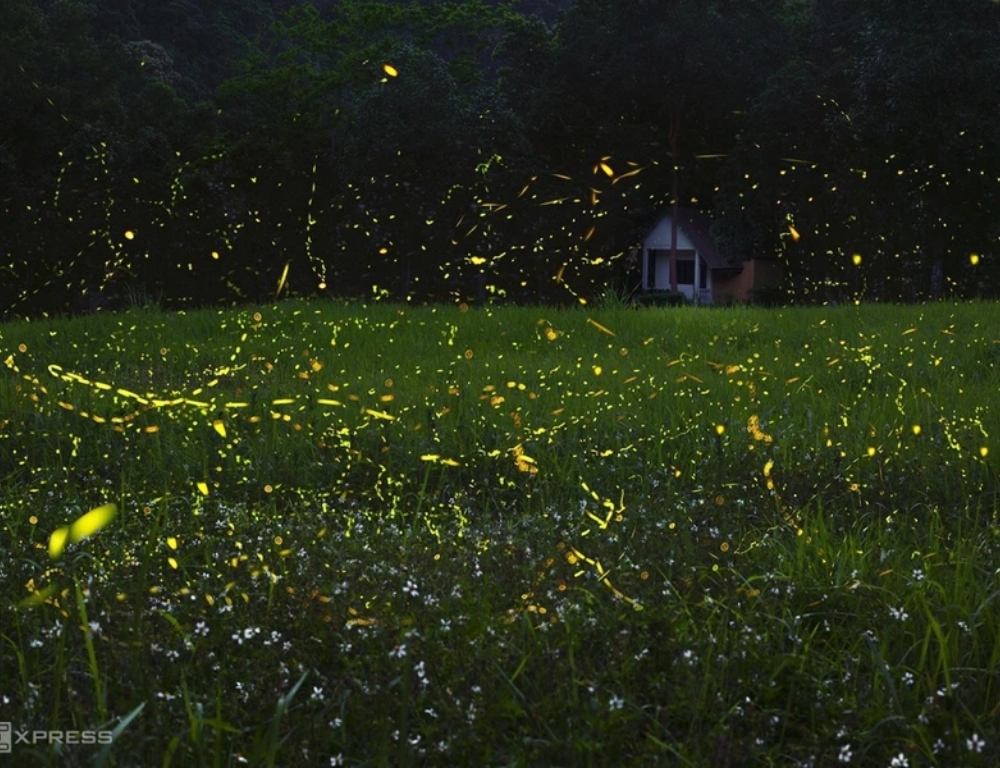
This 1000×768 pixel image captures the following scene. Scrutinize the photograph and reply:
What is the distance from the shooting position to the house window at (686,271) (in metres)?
39.3

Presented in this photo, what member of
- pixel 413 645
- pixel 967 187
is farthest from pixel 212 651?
pixel 967 187

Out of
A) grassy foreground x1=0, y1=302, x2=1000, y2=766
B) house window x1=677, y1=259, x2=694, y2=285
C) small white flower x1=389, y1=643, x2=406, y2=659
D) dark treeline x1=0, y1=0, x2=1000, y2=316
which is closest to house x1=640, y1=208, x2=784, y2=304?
house window x1=677, y1=259, x2=694, y2=285

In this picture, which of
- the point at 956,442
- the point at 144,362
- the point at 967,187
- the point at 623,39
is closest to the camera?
the point at 956,442

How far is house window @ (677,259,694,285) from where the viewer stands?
39281 mm

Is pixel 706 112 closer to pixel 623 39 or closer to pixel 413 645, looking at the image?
pixel 623 39

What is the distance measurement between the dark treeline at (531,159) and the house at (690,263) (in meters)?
1.85

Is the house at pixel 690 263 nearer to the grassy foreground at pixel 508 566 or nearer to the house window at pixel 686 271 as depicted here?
the house window at pixel 686 271

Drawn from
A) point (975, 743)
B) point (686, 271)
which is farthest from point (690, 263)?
point (975, 743)

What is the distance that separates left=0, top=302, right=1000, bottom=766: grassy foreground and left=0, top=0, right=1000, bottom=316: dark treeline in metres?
19.6

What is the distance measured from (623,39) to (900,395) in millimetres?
25038

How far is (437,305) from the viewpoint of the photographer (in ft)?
42.0

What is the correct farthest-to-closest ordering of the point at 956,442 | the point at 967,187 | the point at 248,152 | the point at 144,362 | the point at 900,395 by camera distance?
the point at 248,152, the point at 967,187, the point at 144,362, the point at 900,395, the point at 956,442

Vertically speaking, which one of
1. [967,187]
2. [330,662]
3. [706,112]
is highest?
[706,112]

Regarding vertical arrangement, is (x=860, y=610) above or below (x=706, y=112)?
below
